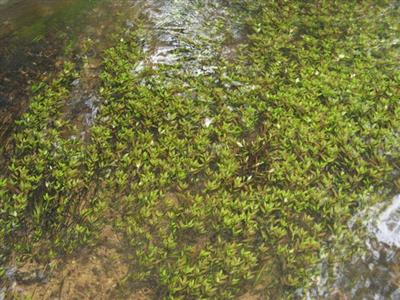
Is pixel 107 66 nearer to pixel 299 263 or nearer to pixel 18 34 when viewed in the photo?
pixel 18 34

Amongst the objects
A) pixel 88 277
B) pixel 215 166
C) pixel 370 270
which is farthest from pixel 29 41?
pixel 370 270

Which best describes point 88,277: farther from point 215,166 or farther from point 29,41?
point 29,41

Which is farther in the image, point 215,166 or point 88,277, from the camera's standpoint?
point 215,166

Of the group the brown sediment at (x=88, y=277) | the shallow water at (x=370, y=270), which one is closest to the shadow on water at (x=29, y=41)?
the brown sediment at (x=88, y=277)

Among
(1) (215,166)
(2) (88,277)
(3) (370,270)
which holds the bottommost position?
(3) (370,270)

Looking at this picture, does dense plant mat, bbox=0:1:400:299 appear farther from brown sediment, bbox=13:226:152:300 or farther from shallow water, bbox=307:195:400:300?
shallow water, bbox=307:195:400:300

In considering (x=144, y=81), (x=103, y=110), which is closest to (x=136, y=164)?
(x=103, y=110)

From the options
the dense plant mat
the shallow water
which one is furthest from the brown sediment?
the shallow water

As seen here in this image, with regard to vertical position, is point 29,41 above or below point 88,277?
above

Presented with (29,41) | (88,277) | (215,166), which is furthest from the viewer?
(29,41)
